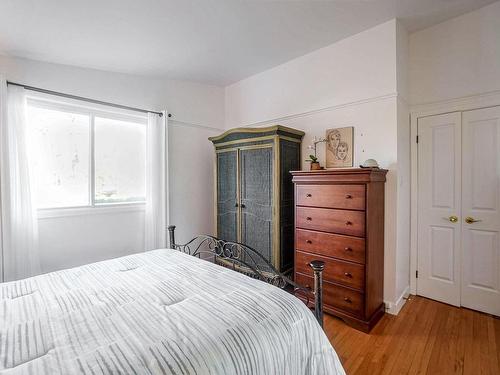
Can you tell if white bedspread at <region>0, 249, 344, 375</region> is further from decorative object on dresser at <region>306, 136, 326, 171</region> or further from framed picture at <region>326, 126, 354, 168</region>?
framed picture at <region>326, 126, 354, 168</region>

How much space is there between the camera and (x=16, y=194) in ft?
7.93

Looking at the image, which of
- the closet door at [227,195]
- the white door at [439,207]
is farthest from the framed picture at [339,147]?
the closet door at [227,195]

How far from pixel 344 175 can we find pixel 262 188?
102 centimetres

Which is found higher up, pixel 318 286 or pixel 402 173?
pixel 402 173

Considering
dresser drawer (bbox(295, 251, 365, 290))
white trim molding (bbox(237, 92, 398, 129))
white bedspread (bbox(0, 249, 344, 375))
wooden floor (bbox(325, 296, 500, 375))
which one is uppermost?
white trim molding (bbox(237, 92, 398, 129))

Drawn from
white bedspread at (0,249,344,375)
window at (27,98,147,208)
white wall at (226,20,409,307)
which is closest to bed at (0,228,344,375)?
white bedspread at (0,249,344,375)

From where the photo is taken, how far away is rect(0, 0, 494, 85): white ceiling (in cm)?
207

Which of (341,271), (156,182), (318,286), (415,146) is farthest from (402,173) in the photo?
(156,182)

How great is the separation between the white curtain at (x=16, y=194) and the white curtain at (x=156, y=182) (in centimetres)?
113

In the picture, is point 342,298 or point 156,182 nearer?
point 342,298

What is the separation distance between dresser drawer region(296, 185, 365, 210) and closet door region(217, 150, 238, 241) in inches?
38.7

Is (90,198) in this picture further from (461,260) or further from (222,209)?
(461,260)

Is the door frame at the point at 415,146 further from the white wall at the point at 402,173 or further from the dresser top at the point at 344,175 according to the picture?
the dresser top at the point at 344,175

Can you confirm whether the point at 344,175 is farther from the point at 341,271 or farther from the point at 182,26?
the point at 182,26
